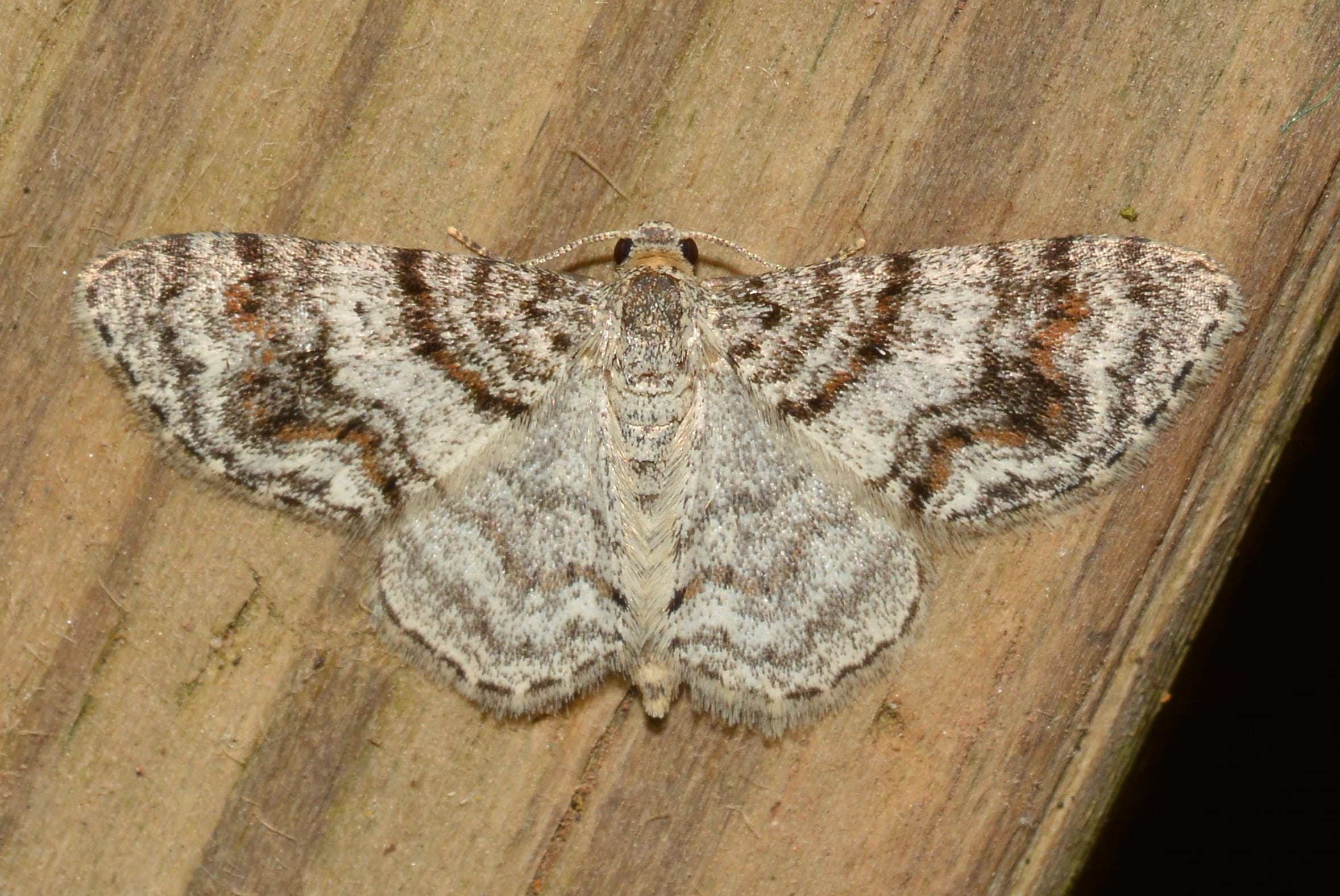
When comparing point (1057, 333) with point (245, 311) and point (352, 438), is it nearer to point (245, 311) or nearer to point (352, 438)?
point (352, 438)

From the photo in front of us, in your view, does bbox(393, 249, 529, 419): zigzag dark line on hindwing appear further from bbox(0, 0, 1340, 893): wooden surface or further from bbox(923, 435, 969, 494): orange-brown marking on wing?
bbox(923, 435, 969, 494): orange-brown marking on wing

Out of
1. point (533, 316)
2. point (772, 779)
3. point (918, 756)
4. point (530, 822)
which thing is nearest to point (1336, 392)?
point (918, 756)

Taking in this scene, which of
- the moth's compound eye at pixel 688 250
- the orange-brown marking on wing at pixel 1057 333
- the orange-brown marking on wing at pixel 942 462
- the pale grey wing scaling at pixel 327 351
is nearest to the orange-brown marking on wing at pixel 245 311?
the pale grey wing scaling at pixel 327 351

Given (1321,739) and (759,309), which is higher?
(759,309)

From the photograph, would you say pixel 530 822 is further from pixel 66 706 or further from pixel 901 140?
pixel 901 140

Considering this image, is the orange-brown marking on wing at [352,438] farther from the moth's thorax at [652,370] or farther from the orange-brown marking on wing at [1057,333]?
the orange-brown marking on wing at [1057,333]

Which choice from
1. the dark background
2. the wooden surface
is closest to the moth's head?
the wooden surface
